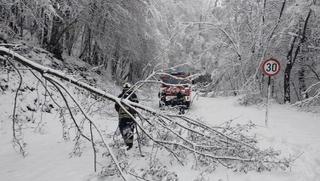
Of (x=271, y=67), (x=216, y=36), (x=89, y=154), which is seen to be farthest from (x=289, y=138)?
(x=216, y=36)

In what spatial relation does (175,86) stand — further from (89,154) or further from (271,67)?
(271,67)

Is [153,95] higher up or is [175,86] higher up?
[175,86]

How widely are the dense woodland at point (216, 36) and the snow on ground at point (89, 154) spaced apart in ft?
15.0

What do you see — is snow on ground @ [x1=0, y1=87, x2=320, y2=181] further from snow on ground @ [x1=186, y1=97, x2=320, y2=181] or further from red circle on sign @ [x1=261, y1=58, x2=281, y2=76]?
red circle on sign @ [x1=261, y1=58, x2=281, y2=76]

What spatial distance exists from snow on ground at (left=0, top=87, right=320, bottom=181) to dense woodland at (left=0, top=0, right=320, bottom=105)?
458cm

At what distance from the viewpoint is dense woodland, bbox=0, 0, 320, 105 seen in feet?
65.6

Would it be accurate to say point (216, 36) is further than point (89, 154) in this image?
Yes

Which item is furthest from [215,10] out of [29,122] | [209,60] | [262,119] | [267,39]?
[29,122]

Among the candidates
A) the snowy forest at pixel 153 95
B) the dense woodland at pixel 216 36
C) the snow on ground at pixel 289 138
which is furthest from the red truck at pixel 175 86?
the dense woodland at pixel 216 36

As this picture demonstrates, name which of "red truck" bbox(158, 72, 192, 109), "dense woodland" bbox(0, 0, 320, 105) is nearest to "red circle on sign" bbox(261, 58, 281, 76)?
"red truck" bbox(158, 72, 192, 109)

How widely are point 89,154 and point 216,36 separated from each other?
68.9ft

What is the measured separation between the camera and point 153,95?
7.39 metres

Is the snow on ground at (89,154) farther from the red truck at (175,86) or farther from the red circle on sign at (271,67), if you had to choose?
the red circle on sign at (271,67)

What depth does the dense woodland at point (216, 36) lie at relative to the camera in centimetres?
2000
